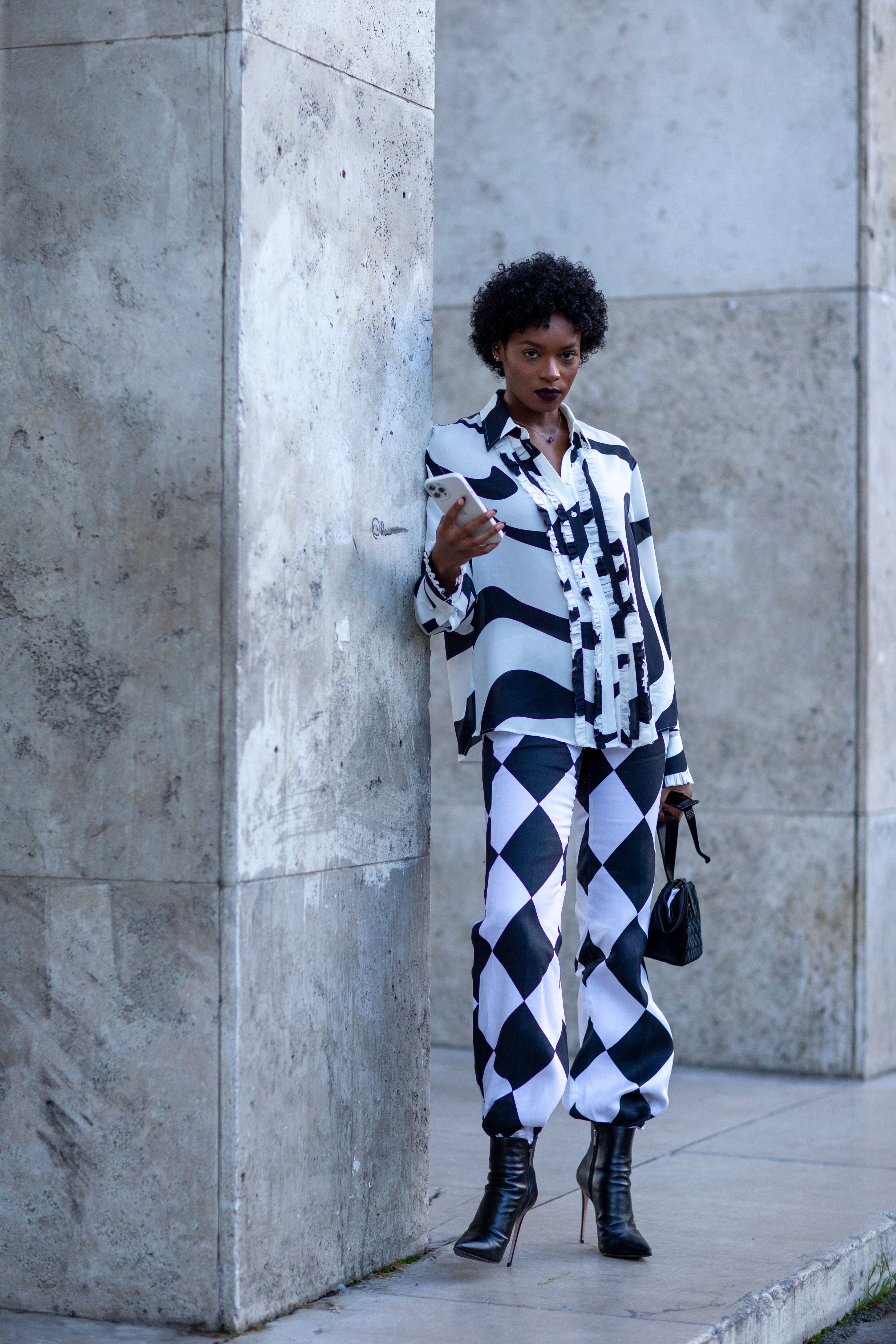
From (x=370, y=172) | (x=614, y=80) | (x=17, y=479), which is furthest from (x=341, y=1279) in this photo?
(x=614, y=80)

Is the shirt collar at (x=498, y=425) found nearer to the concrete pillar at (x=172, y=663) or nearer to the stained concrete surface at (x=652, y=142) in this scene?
the concrete pillar at (x=172, y=663)

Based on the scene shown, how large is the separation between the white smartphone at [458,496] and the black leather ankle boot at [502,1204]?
124 cm

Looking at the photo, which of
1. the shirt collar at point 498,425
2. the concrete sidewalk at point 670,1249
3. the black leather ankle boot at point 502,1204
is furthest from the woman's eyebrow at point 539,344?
the concrete sidewalk at point 670,1249

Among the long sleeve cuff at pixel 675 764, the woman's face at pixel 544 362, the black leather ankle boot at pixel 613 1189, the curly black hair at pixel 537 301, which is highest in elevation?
the curly black hair at pixel 537 301

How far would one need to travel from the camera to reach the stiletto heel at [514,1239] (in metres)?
3.65

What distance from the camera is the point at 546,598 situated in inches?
148

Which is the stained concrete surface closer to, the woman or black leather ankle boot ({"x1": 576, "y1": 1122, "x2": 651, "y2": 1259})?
the woman

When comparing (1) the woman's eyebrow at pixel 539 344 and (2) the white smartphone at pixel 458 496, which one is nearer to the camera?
(2) the white smartphone at pixel 458 496

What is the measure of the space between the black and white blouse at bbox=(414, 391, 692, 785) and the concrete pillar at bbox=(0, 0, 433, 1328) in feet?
1.22

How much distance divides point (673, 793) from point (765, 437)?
8.28 feet

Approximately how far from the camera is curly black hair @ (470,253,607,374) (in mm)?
3826

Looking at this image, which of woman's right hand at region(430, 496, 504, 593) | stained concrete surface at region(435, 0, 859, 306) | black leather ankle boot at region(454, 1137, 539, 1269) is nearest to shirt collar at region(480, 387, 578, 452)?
woman's right hand at region(430, 496, 504, 593)

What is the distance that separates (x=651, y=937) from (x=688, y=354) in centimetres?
302

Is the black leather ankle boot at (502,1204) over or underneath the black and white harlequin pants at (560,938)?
underneath
